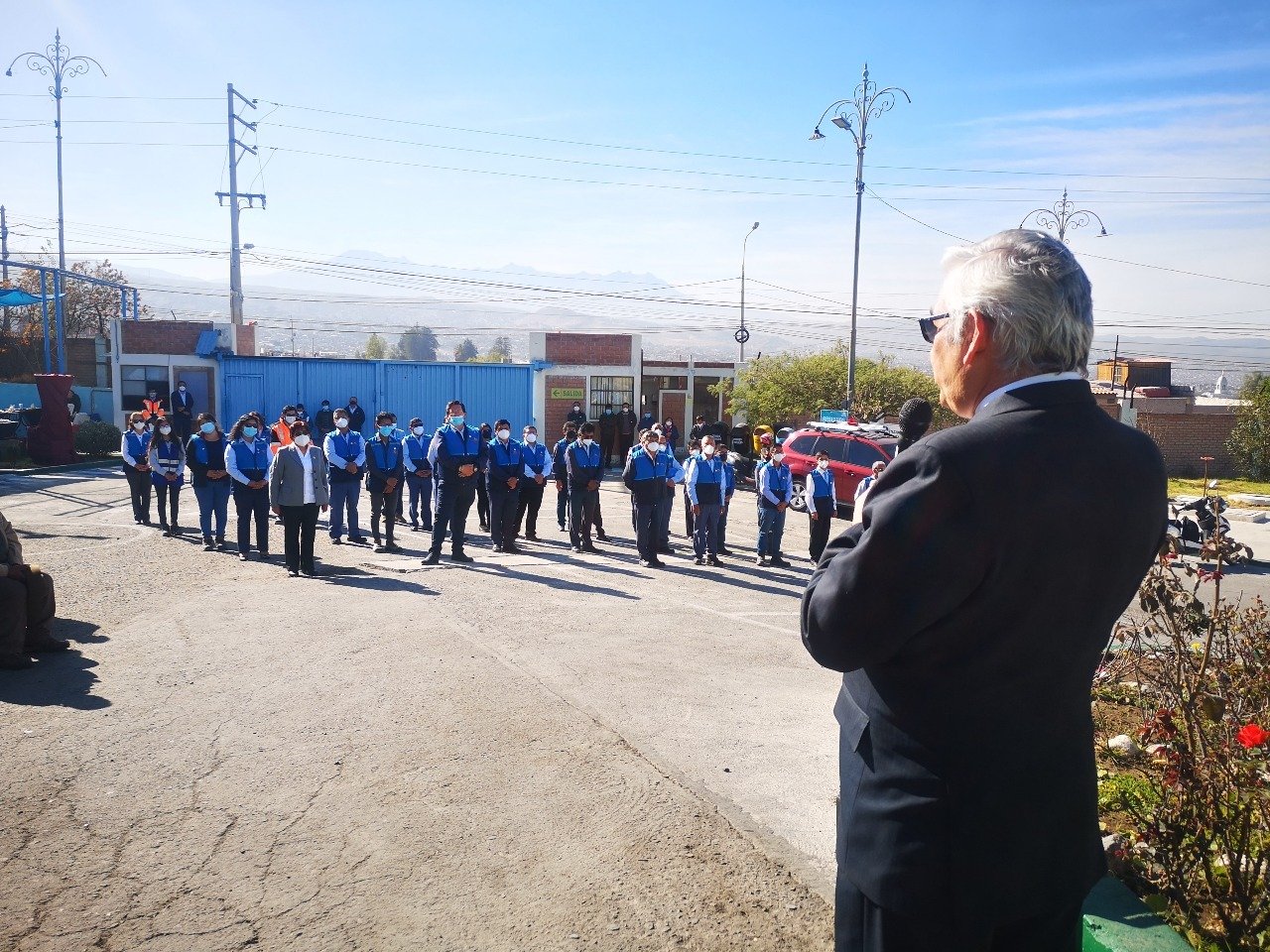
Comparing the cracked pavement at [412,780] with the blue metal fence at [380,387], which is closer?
the cracked pavement at [412,780]

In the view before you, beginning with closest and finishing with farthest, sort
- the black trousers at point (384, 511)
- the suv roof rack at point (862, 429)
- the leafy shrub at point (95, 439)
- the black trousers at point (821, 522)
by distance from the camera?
1. the black trousers at point (821, 522)
2. the black trousers at point (384, 511)
3. the suv roof rack at point (862, 429)
4. the leafy shrub at point (95, 439)

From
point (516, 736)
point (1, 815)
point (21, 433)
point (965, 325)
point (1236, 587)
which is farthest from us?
point (21, 433)

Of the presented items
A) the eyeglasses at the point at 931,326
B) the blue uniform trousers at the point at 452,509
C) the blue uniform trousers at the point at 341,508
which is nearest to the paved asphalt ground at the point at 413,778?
the eyeglasses at the point at 931,326

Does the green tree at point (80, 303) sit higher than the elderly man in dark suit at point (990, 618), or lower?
higher

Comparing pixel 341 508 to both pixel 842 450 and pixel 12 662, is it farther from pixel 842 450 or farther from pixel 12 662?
pixel 842 450

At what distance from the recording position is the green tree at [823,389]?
92.5ft

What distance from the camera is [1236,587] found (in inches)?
508

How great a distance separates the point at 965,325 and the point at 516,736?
4380 mm

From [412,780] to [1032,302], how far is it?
4.17 m

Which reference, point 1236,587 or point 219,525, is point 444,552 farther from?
point 1236,587

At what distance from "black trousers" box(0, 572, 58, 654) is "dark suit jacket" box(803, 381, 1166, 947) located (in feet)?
23.1

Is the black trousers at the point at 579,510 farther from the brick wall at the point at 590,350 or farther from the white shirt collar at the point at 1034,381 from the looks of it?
the brick wall at the point at 590,350

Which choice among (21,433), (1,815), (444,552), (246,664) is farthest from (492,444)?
(21,433)

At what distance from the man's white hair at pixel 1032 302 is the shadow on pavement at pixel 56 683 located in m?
6.17
